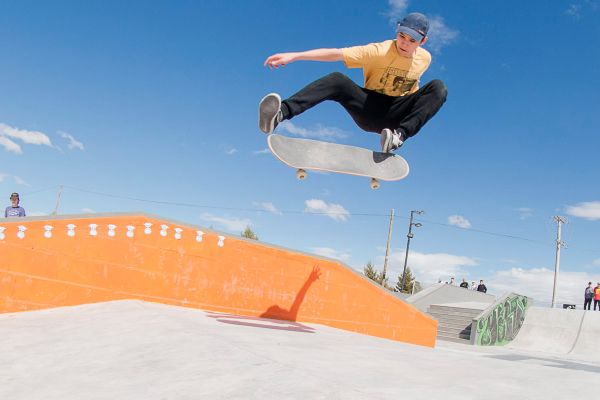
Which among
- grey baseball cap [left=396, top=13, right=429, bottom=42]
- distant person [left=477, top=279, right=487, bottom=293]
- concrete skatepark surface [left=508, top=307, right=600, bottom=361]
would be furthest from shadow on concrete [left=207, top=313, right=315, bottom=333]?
distant person [left=477, top=279, right=487, bottom=293]

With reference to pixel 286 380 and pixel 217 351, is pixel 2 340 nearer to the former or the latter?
pixel 217 351

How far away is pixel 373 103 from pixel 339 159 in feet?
2.38

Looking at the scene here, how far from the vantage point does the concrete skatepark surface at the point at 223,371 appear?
2893 mm

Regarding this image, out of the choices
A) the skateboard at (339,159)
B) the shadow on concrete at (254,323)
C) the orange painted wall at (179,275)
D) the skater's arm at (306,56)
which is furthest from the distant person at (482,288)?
the skater's arm at (306,56)

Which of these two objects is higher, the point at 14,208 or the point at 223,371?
the point at 14,208

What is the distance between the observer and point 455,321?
19.2 meters

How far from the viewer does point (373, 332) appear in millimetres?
10883

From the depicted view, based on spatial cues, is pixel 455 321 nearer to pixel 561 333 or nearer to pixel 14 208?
pixel 561 333

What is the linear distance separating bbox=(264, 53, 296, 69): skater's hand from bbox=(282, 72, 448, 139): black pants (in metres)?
0.60

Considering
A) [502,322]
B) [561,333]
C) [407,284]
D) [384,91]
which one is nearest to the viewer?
[384,91]

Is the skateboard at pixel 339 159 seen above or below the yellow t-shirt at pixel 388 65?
below

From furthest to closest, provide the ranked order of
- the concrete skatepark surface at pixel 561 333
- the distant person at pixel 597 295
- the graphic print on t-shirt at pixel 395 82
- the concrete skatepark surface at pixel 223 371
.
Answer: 1. the distant person at pixel 597 295
2. the concrete skatepark surface at pixel 561 333
3. the graphic print on t-shirt at pixel 395 82
4. the concrete skatepark surface at pixel 223 371

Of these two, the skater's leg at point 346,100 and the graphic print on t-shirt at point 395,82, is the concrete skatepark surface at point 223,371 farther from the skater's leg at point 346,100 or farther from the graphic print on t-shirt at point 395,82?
the graphic print on t-shirt at point 395,82

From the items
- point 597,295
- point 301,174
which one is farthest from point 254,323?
point 597,295
